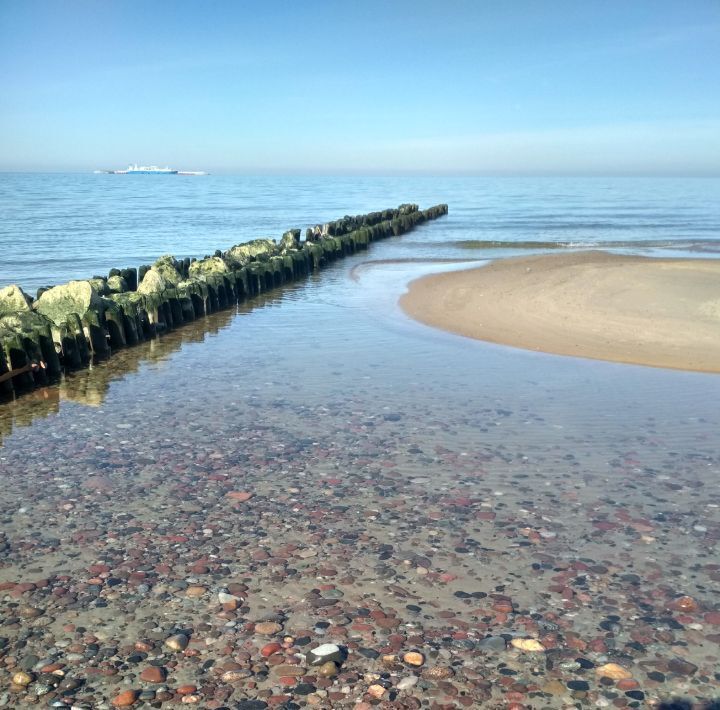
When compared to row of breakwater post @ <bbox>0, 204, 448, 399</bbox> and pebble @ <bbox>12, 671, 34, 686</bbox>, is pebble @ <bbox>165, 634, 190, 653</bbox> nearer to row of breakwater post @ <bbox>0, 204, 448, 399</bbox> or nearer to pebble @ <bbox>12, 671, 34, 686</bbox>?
pebble @ <bbox>12, 671, 34, 686</bbox>

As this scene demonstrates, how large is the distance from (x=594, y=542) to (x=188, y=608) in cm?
276

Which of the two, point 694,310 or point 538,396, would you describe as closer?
point 538,396

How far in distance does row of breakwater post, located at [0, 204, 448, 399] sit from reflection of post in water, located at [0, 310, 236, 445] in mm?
243

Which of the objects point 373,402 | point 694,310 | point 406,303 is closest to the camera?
point 373,402

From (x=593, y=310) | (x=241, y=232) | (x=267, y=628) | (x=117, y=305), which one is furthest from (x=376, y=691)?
(x=241, y=232)

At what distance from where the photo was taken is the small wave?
30766 mm

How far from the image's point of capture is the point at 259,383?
9.77 meters

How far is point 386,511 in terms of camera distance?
5.96 meters

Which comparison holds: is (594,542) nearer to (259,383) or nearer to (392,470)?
(392,470)

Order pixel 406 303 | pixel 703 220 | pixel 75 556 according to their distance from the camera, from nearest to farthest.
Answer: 1. pixel 75 556
2. pixel 406 303
3. pixel 703 220

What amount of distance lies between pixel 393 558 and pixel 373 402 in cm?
370

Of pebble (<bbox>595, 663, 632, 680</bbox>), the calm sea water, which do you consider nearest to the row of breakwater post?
the calm sea water

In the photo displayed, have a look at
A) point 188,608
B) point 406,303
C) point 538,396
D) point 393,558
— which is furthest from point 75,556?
point 406,303

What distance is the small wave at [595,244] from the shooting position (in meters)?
30.8
